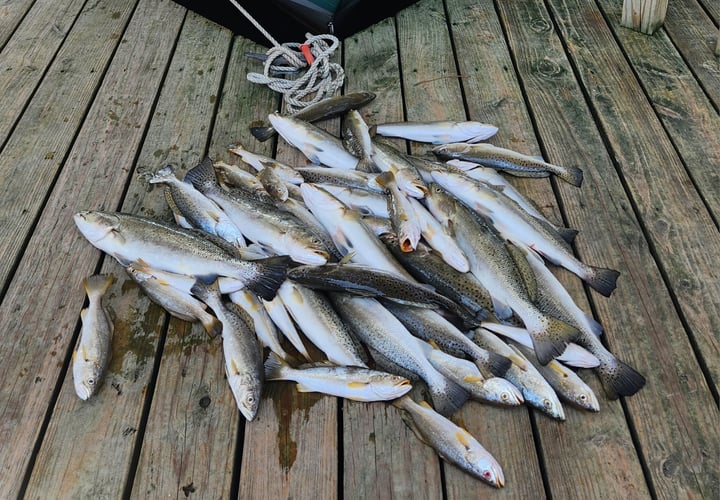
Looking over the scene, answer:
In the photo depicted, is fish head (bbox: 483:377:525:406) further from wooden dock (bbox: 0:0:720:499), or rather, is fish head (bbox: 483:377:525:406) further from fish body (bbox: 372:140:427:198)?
fish body (bbox: 372:140:427:198)

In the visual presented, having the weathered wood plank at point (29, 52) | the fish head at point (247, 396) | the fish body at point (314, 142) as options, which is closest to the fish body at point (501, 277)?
the fish body at point (314, 142)

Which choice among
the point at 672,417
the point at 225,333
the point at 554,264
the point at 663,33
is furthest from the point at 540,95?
the point at 225,333

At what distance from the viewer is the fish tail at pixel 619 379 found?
208 cm

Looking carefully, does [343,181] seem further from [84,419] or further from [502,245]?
[84,419]

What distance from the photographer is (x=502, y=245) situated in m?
2.35

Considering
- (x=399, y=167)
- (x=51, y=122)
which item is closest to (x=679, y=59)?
(x=399, y=167)

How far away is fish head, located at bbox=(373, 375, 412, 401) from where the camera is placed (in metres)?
2.03

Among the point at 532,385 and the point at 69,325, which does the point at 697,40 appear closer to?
the point at 532,385

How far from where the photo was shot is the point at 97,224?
2547 mm

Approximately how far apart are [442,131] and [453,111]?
15.6 inches

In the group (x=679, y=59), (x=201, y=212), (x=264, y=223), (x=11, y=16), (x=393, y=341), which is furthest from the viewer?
(x=11, y=16)

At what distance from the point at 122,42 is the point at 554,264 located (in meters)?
3.26

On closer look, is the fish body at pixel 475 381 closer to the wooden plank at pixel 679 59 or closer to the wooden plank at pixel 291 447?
the wooden plank at pixel 291 447

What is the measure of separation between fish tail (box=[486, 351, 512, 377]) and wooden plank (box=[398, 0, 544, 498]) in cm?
14
